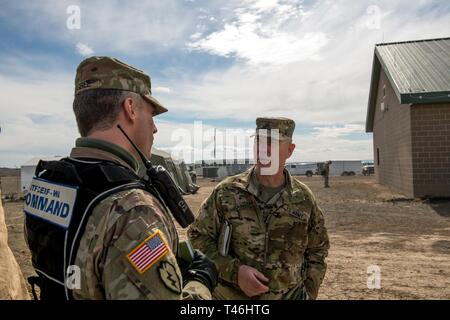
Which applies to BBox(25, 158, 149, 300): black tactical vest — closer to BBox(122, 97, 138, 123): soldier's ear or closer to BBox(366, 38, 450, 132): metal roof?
BBox(122, 97, 138, 123): soldier's ear

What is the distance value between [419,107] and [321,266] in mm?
13304

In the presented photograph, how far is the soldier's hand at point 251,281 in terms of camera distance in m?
2.42

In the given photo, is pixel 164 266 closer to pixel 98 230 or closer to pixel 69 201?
pixel 98 230

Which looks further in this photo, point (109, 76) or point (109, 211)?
point (109, 76)

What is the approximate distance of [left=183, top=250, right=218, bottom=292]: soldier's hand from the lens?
153 cm

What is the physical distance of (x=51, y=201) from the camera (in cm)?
141

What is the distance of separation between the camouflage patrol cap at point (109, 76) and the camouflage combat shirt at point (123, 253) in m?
0.45

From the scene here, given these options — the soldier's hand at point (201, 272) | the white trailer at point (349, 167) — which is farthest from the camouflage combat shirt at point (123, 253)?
the white trailer at point (349, 167)

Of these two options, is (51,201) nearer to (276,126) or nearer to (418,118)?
(276,126)

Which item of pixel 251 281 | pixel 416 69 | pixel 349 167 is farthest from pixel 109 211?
pixel 349 167

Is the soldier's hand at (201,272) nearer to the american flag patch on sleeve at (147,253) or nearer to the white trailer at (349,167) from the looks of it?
the american flag patch on sleeve at (147,253)

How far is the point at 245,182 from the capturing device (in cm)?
283

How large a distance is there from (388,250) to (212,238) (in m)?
5.74
